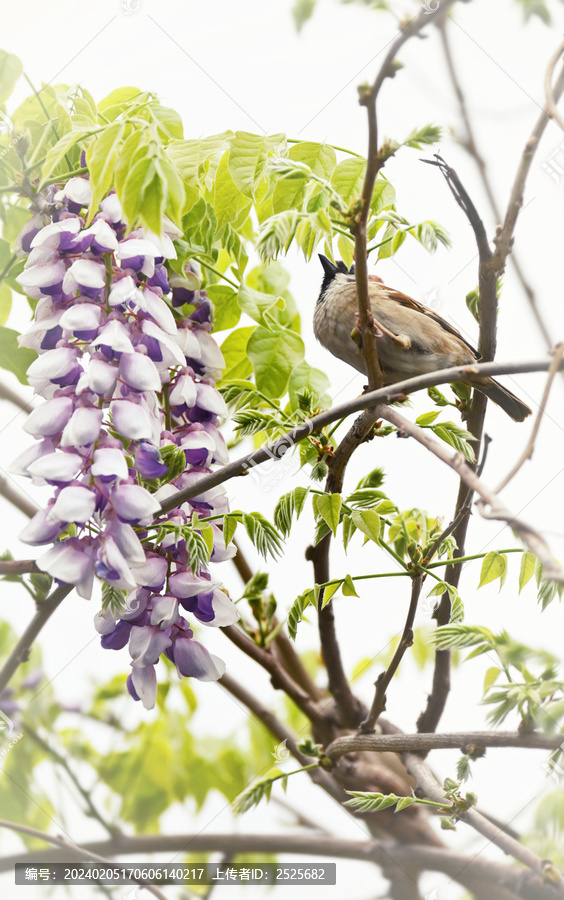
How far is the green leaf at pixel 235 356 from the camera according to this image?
651 millimetres

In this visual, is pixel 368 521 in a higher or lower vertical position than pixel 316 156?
lower

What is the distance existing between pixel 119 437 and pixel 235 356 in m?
0.20

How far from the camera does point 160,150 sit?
0.40m

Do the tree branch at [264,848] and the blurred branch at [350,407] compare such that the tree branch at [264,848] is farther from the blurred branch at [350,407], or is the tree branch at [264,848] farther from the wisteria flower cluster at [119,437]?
the blurred branch at [350,407]

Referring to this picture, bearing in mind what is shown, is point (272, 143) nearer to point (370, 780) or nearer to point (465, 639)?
point (465, 639)

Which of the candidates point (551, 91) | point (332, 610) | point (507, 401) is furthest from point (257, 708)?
point (551, 91)

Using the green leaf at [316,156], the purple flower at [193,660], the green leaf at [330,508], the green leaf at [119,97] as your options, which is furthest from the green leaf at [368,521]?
the green leaf at [119,97]

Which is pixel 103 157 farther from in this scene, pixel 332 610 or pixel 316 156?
pixel 332 610

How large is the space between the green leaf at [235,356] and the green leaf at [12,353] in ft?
0.50

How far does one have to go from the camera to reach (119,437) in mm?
473

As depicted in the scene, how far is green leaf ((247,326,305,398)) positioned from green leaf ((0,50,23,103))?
25cm

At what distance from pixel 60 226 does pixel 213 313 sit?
16 cm

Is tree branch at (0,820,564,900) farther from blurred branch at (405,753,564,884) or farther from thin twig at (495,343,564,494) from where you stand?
thin twig at (495,343,564,494)

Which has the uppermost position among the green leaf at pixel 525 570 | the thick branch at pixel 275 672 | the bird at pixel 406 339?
the bird at pixel 406 339
